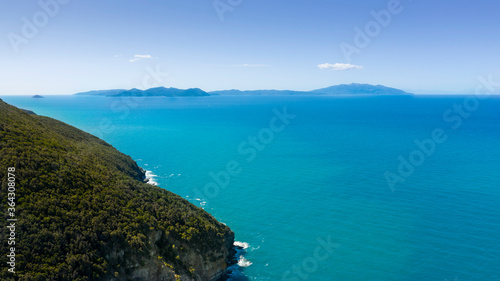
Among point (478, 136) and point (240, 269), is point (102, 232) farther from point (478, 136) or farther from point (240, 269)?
point (478, 136)

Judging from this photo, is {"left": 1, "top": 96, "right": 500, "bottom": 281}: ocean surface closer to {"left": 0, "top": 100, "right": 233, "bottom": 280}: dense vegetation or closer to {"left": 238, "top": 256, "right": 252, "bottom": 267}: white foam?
{"left": 238, "top": 256, "right": 252, "bottom": 267}: white foam

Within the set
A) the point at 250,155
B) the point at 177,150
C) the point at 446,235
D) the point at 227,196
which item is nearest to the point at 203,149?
the point at 177,150

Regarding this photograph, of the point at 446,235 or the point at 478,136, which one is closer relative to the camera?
the point at 446,235

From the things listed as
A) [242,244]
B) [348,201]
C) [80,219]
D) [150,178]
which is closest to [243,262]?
[242,244]

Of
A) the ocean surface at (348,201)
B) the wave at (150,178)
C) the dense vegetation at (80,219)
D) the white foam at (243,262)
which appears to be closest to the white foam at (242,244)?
the ocean surface at (348,201)

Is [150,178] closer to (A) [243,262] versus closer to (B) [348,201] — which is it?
(A) [243,262]

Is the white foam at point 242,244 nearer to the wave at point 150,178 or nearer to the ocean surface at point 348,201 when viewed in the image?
the ocean surface at point 348,201

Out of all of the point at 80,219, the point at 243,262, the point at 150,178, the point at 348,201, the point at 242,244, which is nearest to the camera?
the point at 80,219

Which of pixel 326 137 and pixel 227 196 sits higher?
pixel 326 137
